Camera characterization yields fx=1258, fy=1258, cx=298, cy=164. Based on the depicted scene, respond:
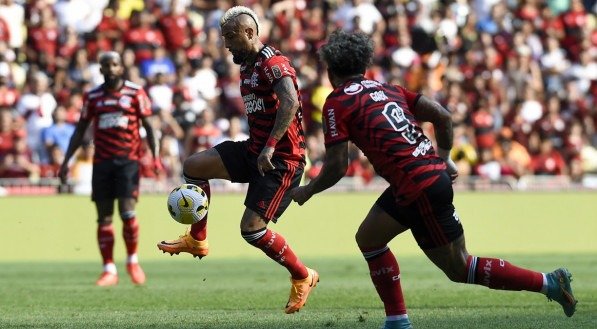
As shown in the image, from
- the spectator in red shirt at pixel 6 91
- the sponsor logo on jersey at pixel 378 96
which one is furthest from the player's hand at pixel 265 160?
the spectator in red shirt at pixel 6 91

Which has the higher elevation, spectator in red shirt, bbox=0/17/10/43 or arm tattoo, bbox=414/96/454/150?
arm tattoo, bbox=414/96/454/150

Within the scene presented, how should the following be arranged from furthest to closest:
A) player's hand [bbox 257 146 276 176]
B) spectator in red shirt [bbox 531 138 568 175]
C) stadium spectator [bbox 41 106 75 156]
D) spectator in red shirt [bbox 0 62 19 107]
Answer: spectator in red shirt [bbox 531 138 568 175], spectator in red shirt [bbox 0 62 19 107], stadium spectator [bbox 41 106 75 156], player's hand [bbox 257 146 276 176]

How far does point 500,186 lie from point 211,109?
4992 mm

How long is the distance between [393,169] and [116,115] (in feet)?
21.1

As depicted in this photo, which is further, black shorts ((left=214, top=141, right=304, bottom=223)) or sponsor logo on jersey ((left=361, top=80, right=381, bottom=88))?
black shorts ((left=214, top=141, right=304, bottom=223))

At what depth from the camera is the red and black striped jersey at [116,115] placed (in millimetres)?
14016

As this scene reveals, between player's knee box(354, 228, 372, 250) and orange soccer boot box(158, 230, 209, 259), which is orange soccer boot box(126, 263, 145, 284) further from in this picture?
player's knee box(354, 228, 372, 250)

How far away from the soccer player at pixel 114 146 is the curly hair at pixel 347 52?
6.06m

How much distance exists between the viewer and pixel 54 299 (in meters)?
12.1

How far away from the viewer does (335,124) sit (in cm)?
804

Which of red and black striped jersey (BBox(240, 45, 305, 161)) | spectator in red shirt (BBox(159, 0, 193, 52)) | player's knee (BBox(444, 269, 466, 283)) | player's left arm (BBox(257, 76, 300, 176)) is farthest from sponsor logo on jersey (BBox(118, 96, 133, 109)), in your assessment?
spectator in red shirt (BBox(159, 0, 193, 52))

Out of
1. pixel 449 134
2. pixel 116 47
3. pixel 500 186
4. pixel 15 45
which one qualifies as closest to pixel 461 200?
pixel 500 186

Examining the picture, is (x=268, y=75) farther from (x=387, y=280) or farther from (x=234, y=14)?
(x=387, y=280)

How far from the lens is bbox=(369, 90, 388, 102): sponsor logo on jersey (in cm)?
816
